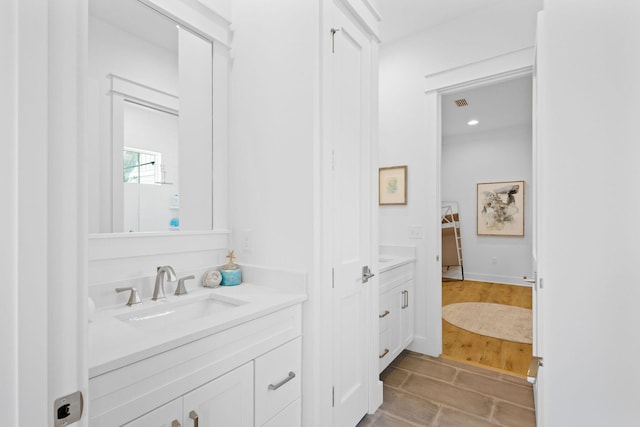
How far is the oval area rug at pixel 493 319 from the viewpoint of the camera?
3.17 m

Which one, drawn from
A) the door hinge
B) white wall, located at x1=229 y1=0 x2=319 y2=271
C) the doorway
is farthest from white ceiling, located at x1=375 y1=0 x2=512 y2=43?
the doorway

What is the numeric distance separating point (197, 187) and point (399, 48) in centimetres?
238

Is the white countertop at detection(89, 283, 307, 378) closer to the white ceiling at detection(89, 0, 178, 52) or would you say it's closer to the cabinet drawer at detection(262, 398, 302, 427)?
the cabinet drawer at detection(262, 398, 302, 427)

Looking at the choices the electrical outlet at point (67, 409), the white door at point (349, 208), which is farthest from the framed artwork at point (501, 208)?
the electrical outlet at point (67, 409)

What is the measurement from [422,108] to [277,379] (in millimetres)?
2480

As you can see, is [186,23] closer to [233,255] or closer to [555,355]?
[233,255]

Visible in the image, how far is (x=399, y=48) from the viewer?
9.62 ft

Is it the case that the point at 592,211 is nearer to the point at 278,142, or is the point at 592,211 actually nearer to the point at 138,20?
the point at 278,142

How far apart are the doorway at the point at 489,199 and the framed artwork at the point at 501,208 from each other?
15 mm

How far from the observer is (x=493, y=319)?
3623 millimetres

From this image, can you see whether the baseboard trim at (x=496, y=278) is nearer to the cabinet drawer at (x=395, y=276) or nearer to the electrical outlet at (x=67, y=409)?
the cabinet drawer at (x=395, y=276)

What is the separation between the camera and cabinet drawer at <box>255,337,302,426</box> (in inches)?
47.3

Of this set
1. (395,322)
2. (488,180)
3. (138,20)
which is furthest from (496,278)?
(138,20)

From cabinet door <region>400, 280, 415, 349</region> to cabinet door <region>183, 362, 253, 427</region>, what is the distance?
1710 mm
